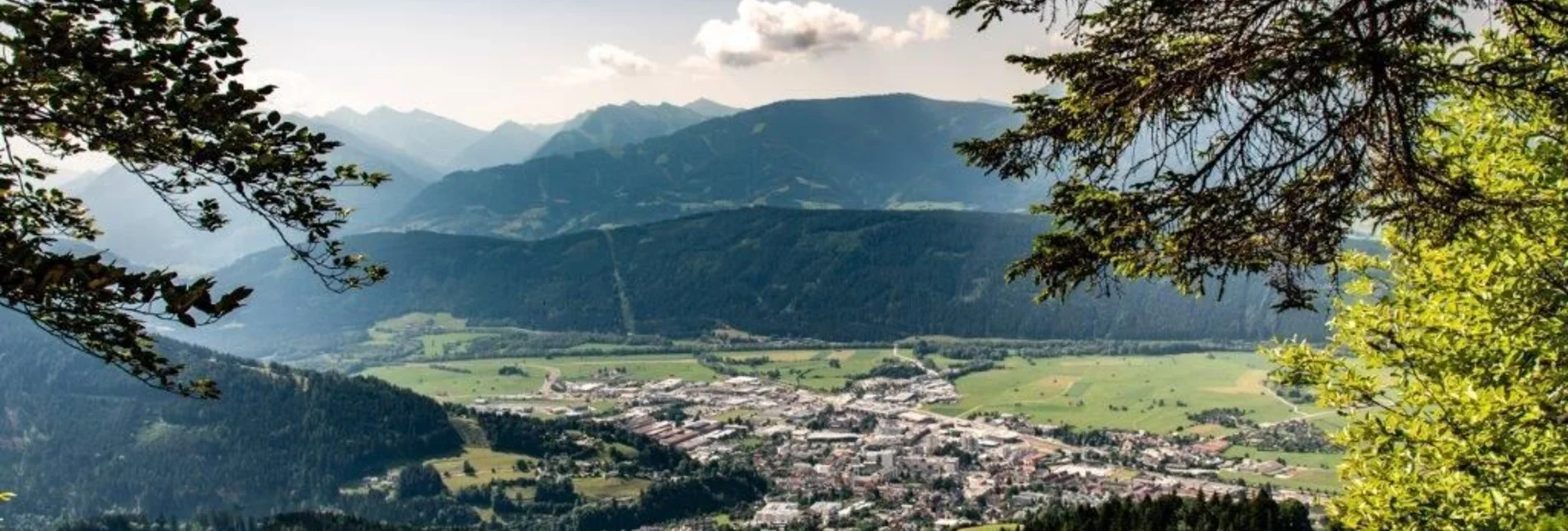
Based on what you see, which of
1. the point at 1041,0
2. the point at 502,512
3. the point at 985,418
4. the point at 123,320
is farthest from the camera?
the point at 985,418

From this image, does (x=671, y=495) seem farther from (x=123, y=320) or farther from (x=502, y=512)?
(x=123, y=320)

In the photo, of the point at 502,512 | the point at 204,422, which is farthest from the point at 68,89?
the point at 204,422

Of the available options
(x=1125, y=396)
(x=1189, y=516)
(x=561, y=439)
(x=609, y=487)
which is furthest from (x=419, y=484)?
(x=1189, y=516)

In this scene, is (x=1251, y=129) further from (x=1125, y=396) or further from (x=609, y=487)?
(x=1125, y=396)

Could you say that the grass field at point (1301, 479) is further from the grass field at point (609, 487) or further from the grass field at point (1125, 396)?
the grass field at point (609, 487)

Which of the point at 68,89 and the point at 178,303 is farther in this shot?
the point at 68,89

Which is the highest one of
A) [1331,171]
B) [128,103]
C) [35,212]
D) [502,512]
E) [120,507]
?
[1331,171]

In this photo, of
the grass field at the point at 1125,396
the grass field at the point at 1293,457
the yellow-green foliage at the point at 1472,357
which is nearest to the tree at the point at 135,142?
the yellow-green foliage at the point at 1472,357
